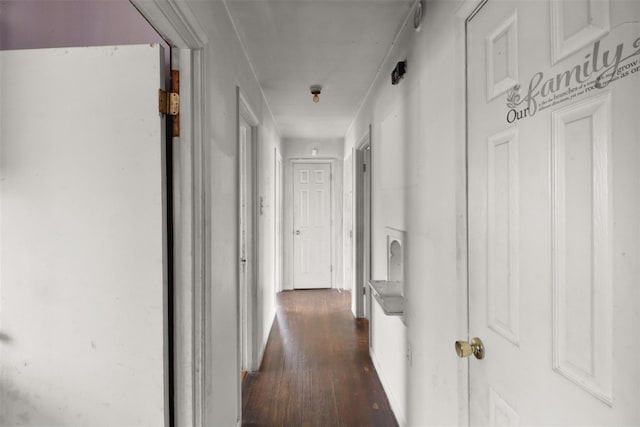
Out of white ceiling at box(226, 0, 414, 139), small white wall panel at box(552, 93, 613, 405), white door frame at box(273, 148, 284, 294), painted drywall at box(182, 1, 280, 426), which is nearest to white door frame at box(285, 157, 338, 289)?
white door frame at box(273, 148, 284, 294)

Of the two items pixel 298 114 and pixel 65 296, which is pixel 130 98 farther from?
pixel 298 114

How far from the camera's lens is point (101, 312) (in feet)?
3.78

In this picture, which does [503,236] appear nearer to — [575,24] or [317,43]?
[575,24]

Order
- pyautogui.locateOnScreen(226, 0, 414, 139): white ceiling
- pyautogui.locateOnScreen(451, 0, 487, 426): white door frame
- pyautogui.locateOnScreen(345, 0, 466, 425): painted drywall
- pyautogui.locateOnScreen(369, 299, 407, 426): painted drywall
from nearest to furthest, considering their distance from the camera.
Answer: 1. pyautogui.locateOnScreen(451, 0, 487, 426): white door frame
2. pyautogui.locateOnScreen(345, 0, 466, 425): painted drywall
3. pyautogui.locateOnScreen(226, 0, 414, 139): white ceiling
4. pyautogui.locateOnScreen(369, 299, 407, 426): painted drywall

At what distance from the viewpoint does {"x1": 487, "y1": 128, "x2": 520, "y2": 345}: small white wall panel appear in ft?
2.83

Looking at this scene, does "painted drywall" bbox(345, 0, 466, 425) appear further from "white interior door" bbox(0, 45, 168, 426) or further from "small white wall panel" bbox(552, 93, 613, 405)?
"white interior door" bbox(0, 45, 168, 426)

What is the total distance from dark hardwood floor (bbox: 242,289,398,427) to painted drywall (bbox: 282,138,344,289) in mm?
1367

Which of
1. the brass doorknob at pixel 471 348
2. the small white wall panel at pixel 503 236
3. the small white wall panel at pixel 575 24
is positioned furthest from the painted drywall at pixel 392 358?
the small white wall panel at pixel 575 24

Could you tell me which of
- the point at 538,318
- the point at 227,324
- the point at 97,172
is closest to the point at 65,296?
the point at 97,172

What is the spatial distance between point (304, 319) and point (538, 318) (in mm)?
3373

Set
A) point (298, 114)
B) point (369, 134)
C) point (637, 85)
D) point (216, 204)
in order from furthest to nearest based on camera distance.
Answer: point (298, 114) < point (369, 134) < point (216, 204) < point (637, 85)

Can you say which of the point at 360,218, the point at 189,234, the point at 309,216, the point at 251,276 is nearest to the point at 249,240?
the point at 251,276

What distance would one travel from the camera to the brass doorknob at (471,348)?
101 centimetres

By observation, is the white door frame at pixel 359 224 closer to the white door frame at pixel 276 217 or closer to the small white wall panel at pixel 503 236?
the white door frame at pixel 276 217
